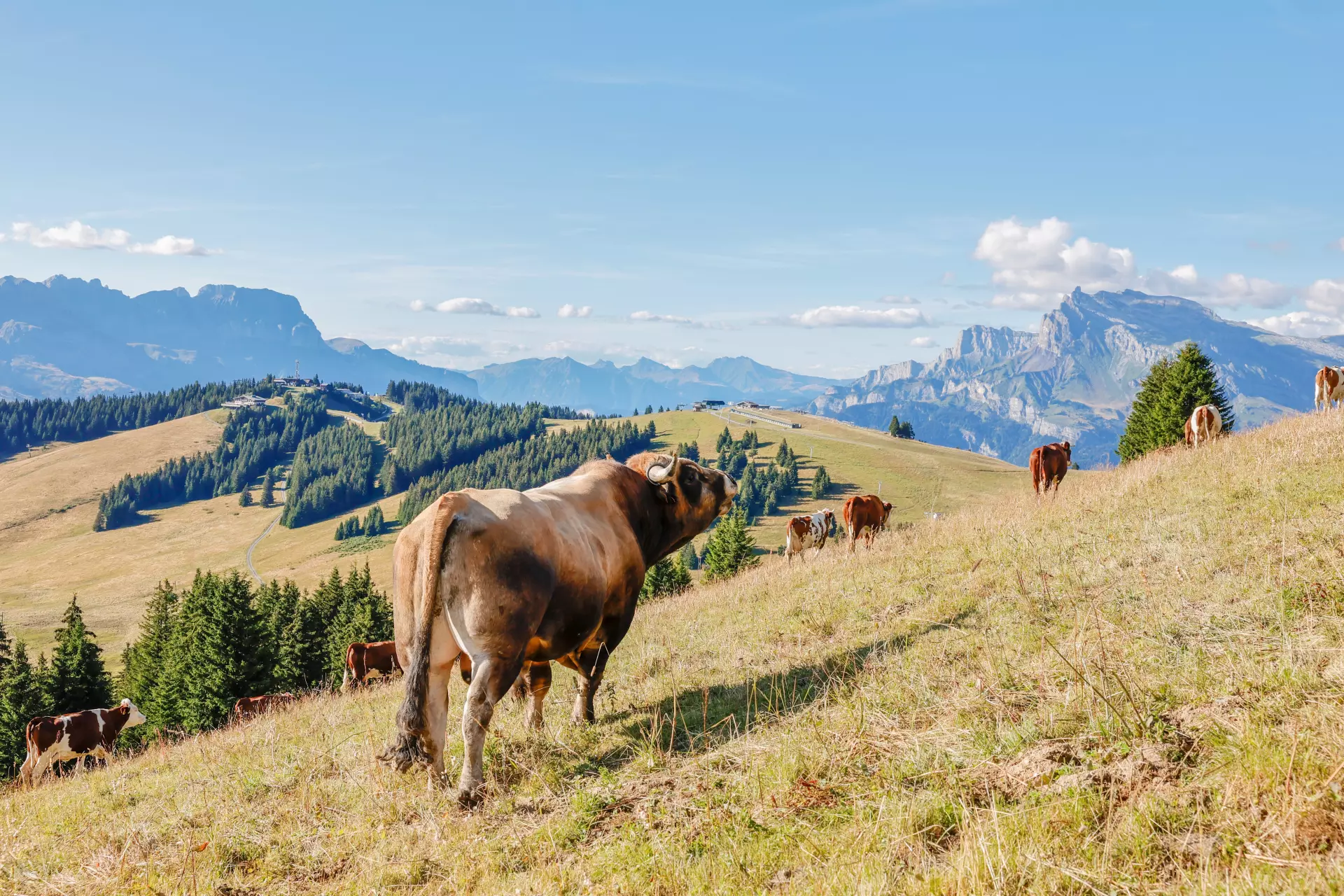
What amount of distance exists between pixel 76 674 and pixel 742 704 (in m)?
54.0

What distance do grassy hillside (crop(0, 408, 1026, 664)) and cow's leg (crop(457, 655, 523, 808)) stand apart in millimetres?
110908

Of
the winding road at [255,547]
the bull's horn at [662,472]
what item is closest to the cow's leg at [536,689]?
the bull's horn at [662,472]

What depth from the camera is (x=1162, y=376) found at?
53094 millimetres

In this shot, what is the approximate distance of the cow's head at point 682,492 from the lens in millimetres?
9984

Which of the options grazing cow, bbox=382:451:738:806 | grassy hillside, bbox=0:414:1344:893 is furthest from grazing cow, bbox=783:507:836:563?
grazing cow, bbox=382:451:738:806

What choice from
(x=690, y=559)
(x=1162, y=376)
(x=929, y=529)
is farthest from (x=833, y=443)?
(x=929, y=529)

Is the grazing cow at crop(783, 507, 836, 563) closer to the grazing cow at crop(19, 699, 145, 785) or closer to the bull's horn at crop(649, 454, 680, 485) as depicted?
the bull's horn at crop(649, 454, 680, 485)

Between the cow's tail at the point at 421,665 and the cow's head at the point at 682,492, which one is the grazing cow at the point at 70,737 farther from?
the cow's tail at the point at 421,665

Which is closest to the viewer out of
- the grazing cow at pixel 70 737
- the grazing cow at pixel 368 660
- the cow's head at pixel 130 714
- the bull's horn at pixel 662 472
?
the bull's horn at pixel 662 472

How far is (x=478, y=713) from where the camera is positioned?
6.28m

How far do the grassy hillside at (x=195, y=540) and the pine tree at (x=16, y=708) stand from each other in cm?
6384

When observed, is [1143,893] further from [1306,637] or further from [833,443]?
[833,443]

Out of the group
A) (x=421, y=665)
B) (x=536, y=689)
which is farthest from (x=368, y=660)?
(x=421, y=665)

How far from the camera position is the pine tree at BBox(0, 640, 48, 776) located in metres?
40.0
